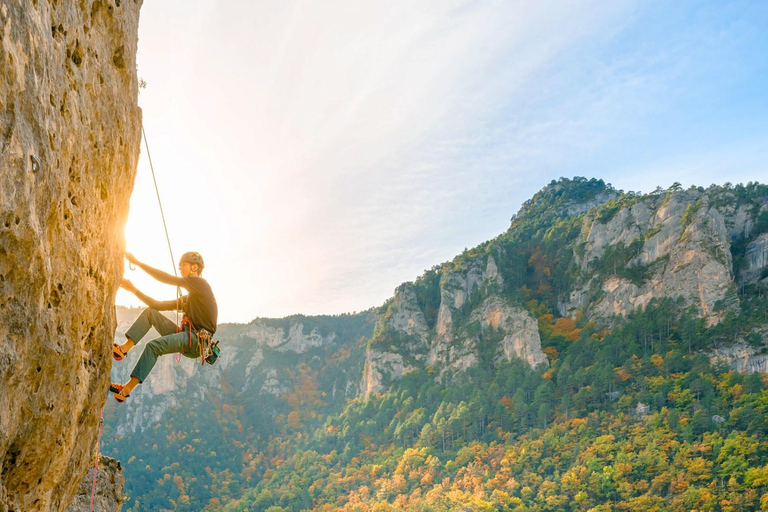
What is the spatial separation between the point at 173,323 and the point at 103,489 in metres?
3.18

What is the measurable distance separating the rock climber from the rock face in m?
0.73

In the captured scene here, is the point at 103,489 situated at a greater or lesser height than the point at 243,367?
lesser

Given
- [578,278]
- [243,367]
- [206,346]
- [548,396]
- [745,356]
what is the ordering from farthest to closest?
[243,367]
[578,278]
[548,396]
[745,356]
[206,346]

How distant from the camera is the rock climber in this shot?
590 centimetres

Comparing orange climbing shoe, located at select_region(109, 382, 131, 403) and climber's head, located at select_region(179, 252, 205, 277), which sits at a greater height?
climber's head, located at select_region(179, 252, 205, 277)

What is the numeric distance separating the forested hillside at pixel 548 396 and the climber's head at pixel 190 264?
55.7 meters

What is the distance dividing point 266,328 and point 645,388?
13175 centimetres

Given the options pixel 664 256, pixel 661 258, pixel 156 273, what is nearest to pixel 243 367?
pixel 661 258

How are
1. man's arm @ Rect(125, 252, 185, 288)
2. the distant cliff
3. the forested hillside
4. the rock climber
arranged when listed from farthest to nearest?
Result: 1. the distant cliff
2. the forested hillside
3. the rock climber
4. man's arm @ Rect(125, 252, 185, 288)

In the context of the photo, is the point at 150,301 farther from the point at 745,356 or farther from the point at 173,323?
the point at 745,356

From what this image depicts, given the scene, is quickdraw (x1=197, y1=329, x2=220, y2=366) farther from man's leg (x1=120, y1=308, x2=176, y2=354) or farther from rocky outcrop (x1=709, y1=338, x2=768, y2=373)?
rocky outcrop (x1=709, y1=338, x2=768, y2=373)

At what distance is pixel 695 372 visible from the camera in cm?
6706

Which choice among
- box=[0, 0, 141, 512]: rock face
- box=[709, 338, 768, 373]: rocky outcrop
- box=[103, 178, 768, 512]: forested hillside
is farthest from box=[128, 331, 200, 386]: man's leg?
box=[709, 338, 768, 373]: rocky outcrop

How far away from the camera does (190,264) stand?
646 cm
